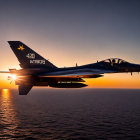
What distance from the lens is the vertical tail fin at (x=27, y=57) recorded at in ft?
104

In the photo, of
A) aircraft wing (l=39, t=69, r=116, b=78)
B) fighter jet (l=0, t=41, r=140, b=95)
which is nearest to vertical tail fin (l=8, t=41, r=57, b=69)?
fighter jet (l=0, t=41, r=140, b=95)

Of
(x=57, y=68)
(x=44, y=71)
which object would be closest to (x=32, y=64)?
(x=44, y=71)

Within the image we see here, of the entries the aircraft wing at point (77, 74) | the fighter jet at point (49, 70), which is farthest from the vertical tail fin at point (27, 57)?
the aircraft wing at point (77, 74)

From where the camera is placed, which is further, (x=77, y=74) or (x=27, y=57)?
(x=27, y=57)

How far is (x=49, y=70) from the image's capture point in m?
33.3

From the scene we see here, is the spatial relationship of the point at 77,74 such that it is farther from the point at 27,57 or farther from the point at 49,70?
the point at 27,57

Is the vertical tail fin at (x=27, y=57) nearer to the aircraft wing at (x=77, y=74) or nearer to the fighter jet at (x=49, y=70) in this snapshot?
the fighter jet at (x=49, y=70)

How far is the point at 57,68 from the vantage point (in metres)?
33.7

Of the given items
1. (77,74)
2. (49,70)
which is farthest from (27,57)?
(77,74)

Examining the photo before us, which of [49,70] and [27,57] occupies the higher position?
[27,57]

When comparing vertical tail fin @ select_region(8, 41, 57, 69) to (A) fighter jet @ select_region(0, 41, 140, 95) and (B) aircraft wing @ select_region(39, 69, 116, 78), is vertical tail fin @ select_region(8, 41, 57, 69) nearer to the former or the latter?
(A) fighter jet @ select_region(0, 41, 140, 95)

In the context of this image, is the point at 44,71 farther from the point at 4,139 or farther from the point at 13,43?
the point at 4,139

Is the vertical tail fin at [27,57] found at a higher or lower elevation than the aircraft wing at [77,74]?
higher

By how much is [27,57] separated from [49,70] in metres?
4.79
